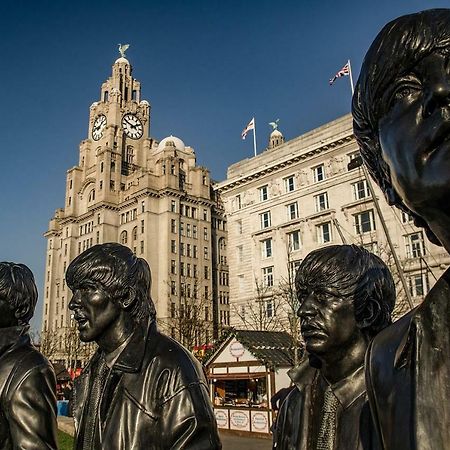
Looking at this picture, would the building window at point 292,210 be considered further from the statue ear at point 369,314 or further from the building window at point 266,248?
the statue ear at point 369,314

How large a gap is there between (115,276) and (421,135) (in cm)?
258

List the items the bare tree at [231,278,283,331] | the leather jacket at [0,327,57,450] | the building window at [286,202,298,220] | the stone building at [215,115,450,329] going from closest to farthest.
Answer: the leather jacket at [0,327,57,450]
the stone building at [215,115,450,329]
the bare tree at [231,278,283,331]
the building window at [286,202,298,220]

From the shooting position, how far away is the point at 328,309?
234 centimetres

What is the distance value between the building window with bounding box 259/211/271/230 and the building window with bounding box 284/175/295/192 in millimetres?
2598

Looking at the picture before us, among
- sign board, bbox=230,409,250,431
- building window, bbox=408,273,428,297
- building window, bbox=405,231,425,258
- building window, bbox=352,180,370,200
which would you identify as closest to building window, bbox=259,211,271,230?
building window, bbox=352,180,370,200

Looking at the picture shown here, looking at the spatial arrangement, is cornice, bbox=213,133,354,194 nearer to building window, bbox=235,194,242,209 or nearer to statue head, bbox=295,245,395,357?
building window, bbox=235,194,242,209

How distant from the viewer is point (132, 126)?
245ft

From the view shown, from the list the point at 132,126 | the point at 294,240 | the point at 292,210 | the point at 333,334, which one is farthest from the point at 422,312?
the point at 132,126

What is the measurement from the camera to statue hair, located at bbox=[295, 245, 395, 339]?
235cm

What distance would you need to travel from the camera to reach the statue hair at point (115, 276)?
309 cm

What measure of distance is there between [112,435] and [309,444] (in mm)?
1120

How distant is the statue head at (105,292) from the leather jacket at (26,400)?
505 mm

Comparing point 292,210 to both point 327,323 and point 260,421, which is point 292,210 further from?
point 327,323

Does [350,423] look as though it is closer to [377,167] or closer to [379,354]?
[379,354]
